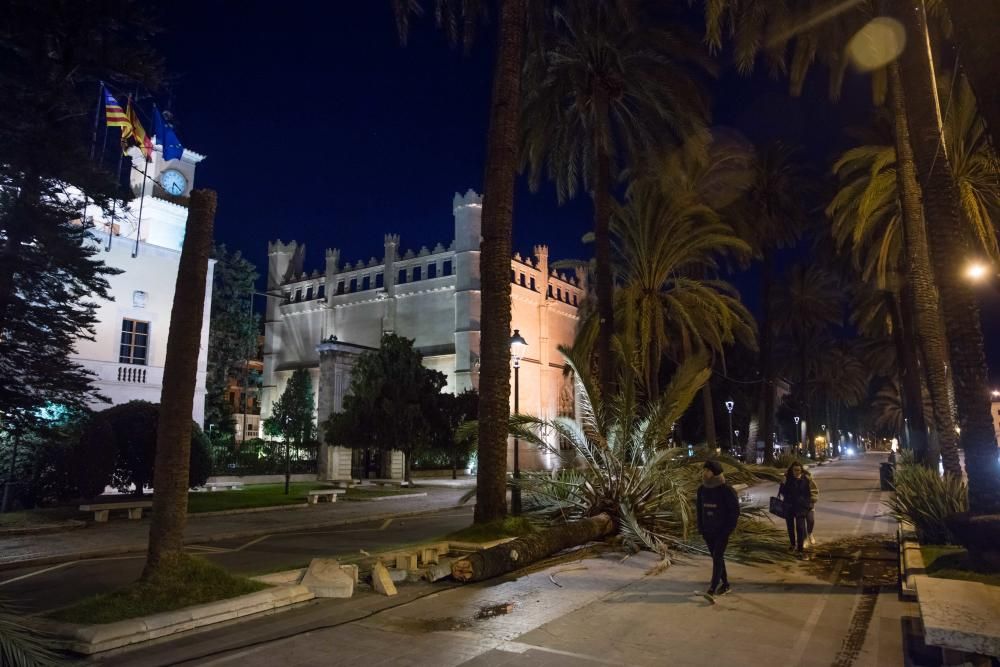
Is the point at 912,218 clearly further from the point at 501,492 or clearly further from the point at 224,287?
the point at 224,287

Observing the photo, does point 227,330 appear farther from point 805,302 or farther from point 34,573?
point 805,302

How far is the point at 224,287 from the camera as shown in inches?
1972

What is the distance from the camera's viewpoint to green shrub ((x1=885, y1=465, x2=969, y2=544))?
10.3m

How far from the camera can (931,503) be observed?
35.1 ft

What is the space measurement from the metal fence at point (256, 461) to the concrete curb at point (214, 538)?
43.9ft

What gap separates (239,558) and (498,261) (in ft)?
23.8

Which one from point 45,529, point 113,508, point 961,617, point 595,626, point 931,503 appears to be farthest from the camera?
point 113,508

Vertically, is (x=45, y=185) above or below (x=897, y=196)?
below

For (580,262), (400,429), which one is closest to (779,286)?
(580,262)

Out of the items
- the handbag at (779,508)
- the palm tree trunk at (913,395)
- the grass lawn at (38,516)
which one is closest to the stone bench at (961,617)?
the handbag at (779,508)

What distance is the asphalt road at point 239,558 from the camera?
9229 millimetres

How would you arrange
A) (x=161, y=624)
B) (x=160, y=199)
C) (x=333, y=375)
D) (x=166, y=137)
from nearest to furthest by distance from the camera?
1. (x=161, y=624)
2. (x=166, y=137)
3. (x=160, y=199)
4. (x=333, y=375)

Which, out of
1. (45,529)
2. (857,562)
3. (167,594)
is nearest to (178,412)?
(167,594)

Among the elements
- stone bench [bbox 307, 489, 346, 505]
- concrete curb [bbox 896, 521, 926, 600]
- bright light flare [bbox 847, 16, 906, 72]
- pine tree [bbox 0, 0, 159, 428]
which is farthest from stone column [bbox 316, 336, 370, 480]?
concrete curb [bbox 896, 521, 926, 600]
